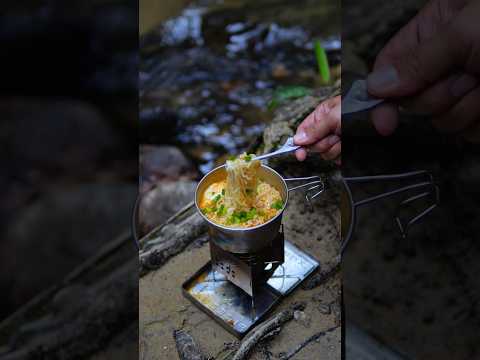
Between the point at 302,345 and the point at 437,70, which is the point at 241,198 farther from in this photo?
the point at 437,70

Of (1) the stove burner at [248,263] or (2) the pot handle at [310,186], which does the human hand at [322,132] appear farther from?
(1) the stove burner at [248,263]

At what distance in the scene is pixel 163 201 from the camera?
2.48 meters

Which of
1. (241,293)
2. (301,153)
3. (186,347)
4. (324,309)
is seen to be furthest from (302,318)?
(301,153)

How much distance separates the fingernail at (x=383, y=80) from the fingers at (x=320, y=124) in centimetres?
30

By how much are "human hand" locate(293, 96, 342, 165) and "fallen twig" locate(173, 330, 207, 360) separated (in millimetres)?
647

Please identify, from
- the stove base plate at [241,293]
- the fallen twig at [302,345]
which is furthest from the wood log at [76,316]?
the fallen twig at [302,345]

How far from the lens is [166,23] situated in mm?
3326

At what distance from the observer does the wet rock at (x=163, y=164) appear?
2768 mm

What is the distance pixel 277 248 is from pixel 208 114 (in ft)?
4.77

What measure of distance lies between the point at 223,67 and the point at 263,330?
1.97 meters

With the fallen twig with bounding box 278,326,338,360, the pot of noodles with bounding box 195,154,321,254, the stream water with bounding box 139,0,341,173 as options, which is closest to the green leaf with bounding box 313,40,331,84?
the stream water with bounding box 139,0,341,173

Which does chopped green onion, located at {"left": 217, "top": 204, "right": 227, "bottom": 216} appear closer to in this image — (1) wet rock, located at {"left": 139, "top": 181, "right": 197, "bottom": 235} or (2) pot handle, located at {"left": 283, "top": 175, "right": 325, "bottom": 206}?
(2) pot handle, located at {"left": 283, "top": 175, "right": 325, "bottom": 206}

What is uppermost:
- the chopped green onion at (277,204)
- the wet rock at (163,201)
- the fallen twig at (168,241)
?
the chopped green onion at (277,204)

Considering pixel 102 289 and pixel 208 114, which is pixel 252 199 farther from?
pixel 208 114
